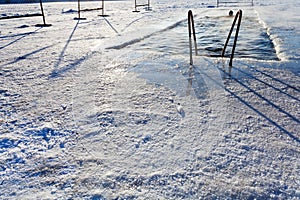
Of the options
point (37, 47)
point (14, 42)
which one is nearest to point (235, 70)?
point (37, 47)

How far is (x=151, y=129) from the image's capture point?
208cm

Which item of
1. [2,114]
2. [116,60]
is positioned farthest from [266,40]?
[2,114]

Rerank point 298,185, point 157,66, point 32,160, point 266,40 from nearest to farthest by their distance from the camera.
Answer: point 298,185 < point 32,160 < point 157,66 < point 266,40

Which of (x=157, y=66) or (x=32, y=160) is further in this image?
(x=157, y=66)

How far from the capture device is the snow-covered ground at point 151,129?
1511 millimetres

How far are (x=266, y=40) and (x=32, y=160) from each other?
6.06 meters

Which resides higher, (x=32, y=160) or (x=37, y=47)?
(x=37, y=47)

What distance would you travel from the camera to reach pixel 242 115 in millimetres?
2252

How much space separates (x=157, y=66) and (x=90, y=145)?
85.1 inches

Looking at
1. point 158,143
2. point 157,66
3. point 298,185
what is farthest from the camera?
point 157,66

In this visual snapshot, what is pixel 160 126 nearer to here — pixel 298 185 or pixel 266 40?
pixel 298 185

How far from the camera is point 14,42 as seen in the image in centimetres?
591

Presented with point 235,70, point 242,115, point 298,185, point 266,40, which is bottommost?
point 298,185

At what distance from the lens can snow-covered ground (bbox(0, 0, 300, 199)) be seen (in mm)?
1511
